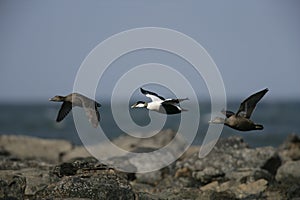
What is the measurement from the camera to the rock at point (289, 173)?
47.2 feet

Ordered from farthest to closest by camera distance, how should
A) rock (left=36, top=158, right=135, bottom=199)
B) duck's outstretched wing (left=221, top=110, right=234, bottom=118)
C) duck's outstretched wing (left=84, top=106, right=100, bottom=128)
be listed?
duck's outstretched wing (left=221, top=110, right=234, bottom=118)
duck's outstretched wing (left=84, top=106, right=100, bottom=128)
rock (left=36, top=158, right=135, bottom=199)

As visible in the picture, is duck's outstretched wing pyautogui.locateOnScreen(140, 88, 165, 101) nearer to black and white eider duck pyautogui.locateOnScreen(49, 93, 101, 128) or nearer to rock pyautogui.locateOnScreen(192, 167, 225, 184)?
black and white eider duck pyautogui.locateOnScreen(49, 93, 101, 128)

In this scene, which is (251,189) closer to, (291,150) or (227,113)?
(227,113)

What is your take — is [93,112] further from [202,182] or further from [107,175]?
[202,182]

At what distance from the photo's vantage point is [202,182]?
1458 centimetres

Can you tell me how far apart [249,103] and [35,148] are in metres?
9.71

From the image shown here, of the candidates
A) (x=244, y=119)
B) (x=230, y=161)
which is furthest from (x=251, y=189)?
(x=230, y=161)

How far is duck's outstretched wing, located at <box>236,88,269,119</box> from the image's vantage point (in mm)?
11867

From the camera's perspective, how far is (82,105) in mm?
12102

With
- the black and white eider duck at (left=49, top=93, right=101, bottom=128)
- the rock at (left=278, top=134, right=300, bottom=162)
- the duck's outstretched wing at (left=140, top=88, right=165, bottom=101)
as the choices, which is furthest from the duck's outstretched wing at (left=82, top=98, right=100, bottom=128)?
the rock at (left=278, top=134, right=300, bottom=162)

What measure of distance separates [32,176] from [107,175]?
2050mm

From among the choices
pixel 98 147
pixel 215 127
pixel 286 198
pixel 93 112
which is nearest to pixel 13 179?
pixel 93 112

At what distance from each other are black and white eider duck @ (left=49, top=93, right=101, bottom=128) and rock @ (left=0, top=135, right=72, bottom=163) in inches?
247

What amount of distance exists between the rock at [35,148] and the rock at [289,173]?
6.18 m
